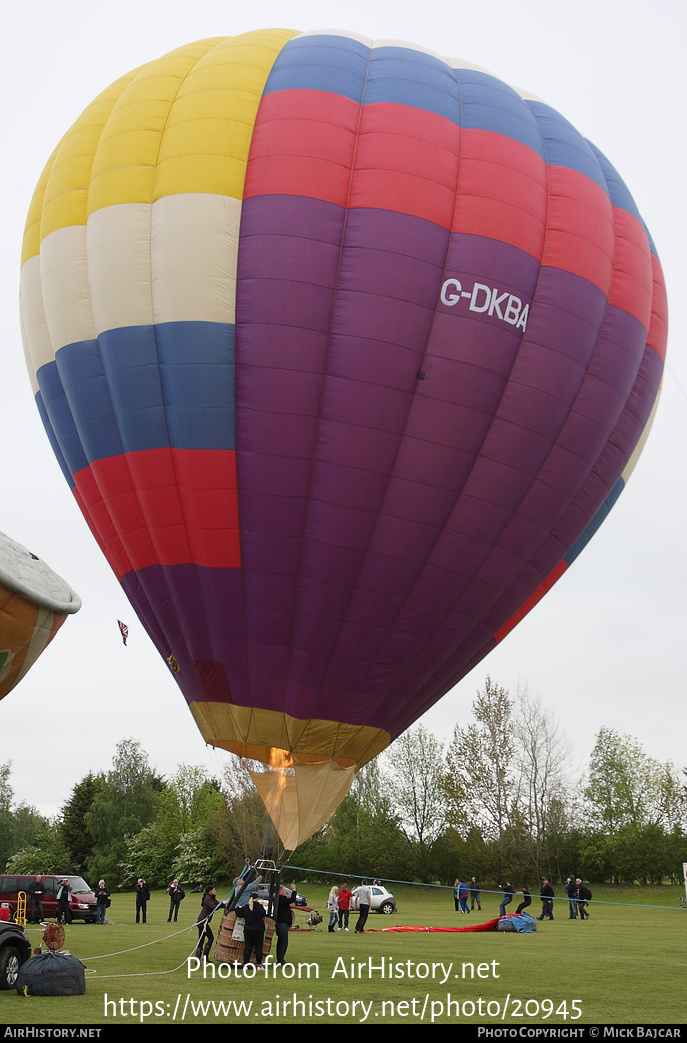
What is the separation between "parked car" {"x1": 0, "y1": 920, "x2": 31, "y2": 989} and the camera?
8.48 metres

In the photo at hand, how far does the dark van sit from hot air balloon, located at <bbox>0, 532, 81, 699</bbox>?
26.0 feet

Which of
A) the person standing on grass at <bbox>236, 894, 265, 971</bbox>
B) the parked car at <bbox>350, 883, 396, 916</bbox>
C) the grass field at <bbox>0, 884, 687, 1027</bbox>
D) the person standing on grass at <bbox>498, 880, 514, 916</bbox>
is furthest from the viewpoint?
the parked car at <bbox>350, 883, 396, 916</bbox>

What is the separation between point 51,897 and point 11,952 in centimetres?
1187

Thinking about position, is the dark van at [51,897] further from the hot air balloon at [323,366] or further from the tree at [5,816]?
the tree at [5,816]

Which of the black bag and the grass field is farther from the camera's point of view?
the black bag

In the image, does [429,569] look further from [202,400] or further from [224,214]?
[224,214]

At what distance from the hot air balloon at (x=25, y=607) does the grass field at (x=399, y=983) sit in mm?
3946

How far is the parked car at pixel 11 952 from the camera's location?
8.48 metres

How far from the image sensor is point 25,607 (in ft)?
41.6

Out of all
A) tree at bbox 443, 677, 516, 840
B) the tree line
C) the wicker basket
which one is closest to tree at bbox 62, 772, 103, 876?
the tree line

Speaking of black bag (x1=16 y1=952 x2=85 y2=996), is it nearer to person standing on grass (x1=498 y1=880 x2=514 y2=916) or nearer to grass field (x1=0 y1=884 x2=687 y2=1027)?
grass field (x1=0 y1=884 x2=687 y2=1027)

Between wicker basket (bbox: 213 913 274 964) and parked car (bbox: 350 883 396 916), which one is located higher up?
wicker basket (bbox: 213 913 274 964)

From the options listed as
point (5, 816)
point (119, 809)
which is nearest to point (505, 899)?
point (119, 809)

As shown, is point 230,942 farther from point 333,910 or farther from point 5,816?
point 5,816
